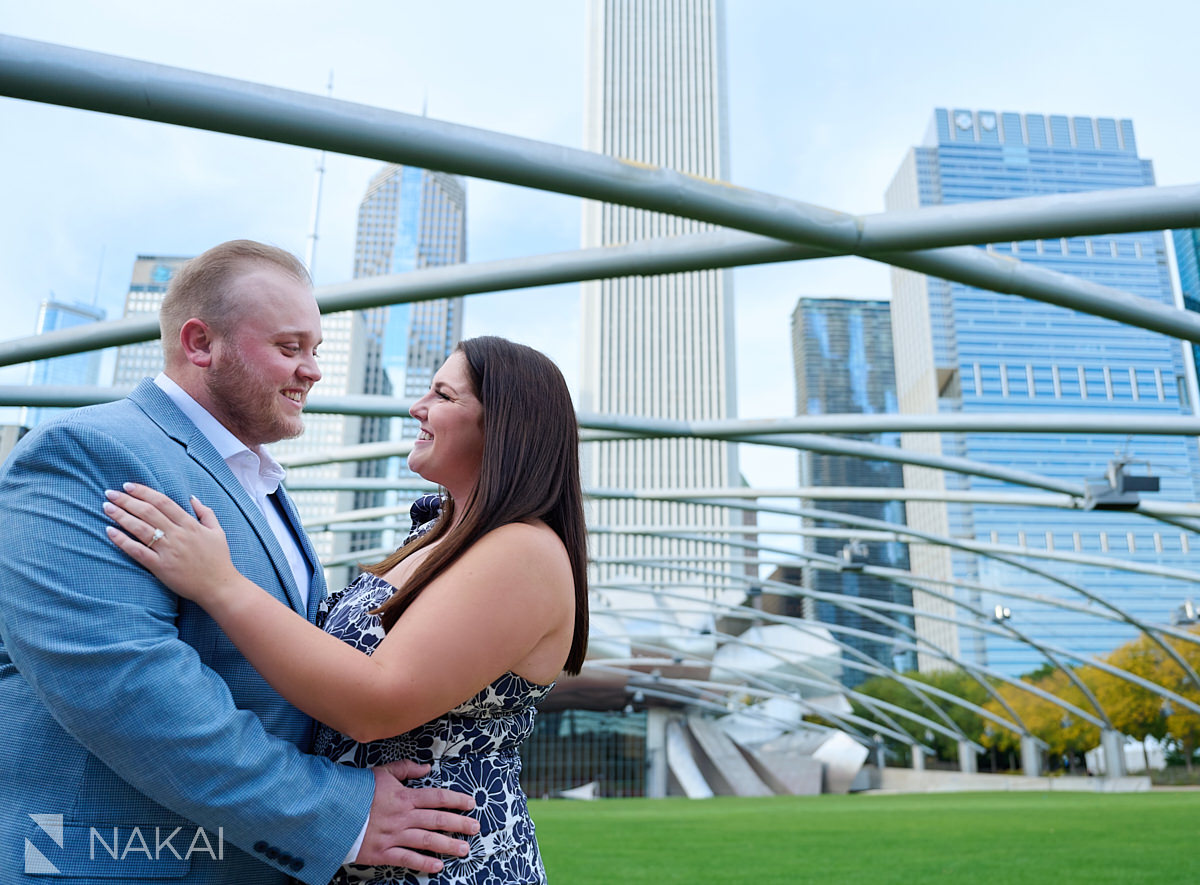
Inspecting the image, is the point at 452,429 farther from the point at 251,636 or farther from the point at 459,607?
the point at 251,636

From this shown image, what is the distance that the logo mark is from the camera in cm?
228

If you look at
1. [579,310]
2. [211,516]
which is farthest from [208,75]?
[579,310]

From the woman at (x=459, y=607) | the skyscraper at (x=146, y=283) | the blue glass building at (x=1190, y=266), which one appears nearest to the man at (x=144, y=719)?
the woman at (x=459, y=607)

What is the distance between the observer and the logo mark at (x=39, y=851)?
2.28 m

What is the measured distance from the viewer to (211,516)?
2518 mm

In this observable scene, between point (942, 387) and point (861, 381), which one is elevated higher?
point (861, 381)

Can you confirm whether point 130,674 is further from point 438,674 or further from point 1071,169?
point 1071,169

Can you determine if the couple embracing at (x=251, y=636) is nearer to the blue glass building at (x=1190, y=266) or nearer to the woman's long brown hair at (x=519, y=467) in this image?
the woman's long brown hair at (x=519, y=467)

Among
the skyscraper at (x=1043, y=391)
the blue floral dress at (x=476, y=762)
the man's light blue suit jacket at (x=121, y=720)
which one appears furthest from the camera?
the skyscraper at (x=1043, y=391)

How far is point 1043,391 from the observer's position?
158 metres

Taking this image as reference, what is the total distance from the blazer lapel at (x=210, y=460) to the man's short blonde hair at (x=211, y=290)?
18cm

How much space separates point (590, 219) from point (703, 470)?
4362 cm

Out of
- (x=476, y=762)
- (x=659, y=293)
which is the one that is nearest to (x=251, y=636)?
(x=476, y=762)

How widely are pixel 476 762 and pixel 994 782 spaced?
5497 centimetres
